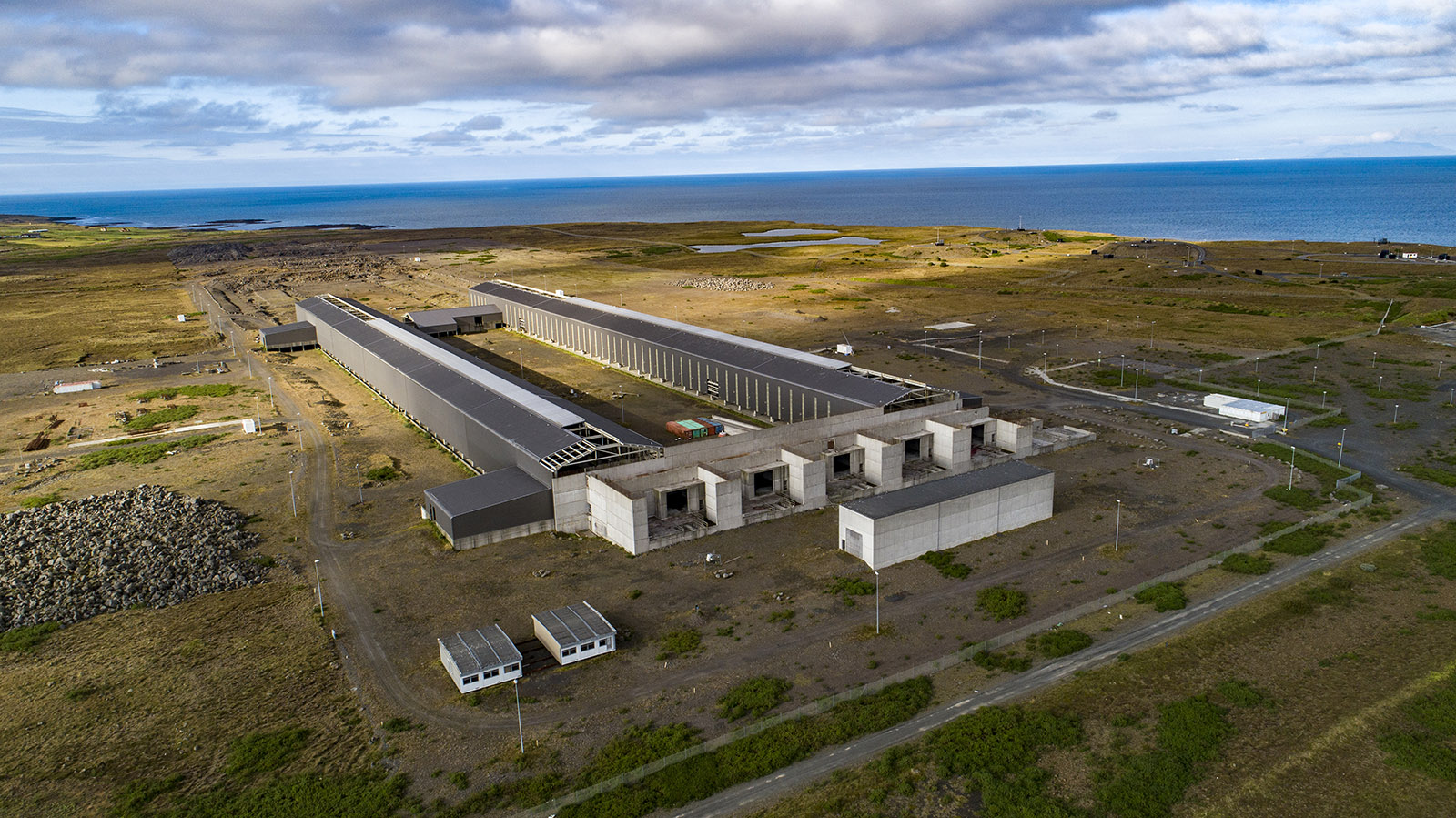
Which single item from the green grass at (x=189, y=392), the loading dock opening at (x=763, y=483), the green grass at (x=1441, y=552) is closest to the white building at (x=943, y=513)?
the loading dock opening at (x=763, y=483)

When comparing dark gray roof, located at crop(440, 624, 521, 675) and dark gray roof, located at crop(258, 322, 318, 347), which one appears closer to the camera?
dark gray roof, located at crop(440, 624, 521, 675)

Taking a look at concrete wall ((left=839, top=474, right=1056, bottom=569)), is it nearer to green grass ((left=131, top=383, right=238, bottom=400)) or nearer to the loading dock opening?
the loading dock opening

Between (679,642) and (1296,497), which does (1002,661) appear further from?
(1296,497)

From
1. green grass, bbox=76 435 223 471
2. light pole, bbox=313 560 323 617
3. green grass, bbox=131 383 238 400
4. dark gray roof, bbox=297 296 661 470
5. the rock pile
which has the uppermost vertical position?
the rock pile

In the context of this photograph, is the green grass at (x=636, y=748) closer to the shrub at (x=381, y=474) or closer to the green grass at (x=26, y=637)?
the green grass at (x=26, y=637)

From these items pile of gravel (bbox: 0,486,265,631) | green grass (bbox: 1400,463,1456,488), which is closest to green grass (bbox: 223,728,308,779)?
pile of gravel (bbox: 0,486,265,631)

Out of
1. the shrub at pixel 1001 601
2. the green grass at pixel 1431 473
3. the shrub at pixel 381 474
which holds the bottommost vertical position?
the shrub at pixel 1001 601

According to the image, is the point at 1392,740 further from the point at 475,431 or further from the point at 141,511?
the point at 141,511

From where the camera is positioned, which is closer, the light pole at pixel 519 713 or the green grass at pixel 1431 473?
the light pole at pixel 519 713
